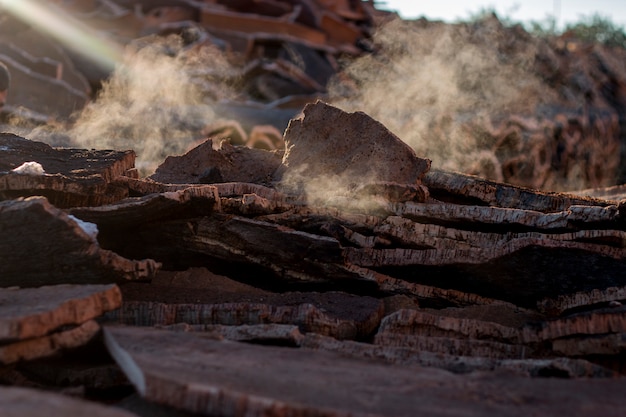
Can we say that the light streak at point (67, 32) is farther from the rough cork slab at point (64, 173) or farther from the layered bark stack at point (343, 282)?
the layered bark stack at point (343, 282)

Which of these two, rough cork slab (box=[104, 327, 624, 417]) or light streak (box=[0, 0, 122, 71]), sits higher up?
light streak (box=[0, 0, 122, 71])

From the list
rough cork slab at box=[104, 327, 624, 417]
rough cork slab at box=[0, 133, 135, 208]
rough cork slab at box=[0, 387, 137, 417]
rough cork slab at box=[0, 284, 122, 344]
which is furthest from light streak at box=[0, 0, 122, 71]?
rough cork slab at box=[0, 387, 137, 417]

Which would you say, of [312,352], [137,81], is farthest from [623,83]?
[312,352]

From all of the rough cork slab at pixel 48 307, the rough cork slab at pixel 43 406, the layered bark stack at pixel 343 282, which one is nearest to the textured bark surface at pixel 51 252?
the layered bark stack at pixel 343 282

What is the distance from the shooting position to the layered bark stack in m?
2.07

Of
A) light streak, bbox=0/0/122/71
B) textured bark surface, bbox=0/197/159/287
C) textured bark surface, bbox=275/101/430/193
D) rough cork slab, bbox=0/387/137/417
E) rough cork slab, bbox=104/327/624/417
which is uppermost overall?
light streak, bbox=0/0/122/71

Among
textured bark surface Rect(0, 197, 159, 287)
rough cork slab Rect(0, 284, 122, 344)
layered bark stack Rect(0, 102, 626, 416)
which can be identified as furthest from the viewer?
textured bark surface Rect(0, 197, 159, 287)

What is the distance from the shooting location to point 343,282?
11.1 feet

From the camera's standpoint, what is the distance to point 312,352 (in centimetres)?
240

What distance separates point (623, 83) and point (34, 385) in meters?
15.0

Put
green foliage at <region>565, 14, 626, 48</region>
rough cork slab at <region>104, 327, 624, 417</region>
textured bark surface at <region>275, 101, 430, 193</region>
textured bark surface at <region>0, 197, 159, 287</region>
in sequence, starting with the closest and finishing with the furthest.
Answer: rough cork slab at <region>104, 327, 624, 417</region> → textured bark surface at <region>0, 197, 159, 287</region> → textured bark surface at <region>275, 101, 430, 193</region> → green foliage at <region>565, 14, 626, 48</region>

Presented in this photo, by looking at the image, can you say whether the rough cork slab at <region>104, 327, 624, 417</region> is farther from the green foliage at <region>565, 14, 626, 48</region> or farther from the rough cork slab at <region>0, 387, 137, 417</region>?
the green foliage at <region>565, 14, 626, 48</region>

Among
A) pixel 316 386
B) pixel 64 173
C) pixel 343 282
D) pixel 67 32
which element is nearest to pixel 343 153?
pixel 343 282

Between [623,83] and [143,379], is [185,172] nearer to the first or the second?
[143,379]
